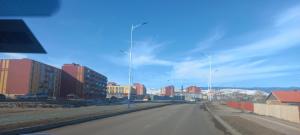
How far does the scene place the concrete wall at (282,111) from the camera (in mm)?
39544

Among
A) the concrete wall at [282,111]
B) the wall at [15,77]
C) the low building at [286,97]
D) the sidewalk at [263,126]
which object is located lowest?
the sidewalk at [263,126]

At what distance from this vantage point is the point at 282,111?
45188mm

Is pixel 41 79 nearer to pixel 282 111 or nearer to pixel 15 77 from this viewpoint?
pixel 15 77

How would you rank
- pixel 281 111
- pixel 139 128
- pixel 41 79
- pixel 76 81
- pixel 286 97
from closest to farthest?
1. pixel 139 128
2. pixel 281 111
3. pixel 286 97
4. pixel 41 79
5. pixel 76 81

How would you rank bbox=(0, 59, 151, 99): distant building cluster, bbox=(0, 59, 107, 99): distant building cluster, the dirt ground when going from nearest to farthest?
the dirt ground
bbox=(0, 59, 151, 99): distant building cluster
bbox=(0, 59, 107, 99): distant building cluster

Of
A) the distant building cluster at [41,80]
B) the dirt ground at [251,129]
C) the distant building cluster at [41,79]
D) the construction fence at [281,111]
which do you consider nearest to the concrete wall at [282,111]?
the construction fence at [281,111]

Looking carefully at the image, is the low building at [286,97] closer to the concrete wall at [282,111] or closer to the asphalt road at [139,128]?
the concrete wall at [282,111]

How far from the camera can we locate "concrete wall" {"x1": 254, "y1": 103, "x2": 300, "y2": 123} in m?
39.5

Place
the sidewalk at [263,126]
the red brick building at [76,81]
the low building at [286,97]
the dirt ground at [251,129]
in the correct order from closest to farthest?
the dirt ground at [251,129] → the sidewalk at [263,126] → the low building at [286,97] → the red brick building at [76,81]

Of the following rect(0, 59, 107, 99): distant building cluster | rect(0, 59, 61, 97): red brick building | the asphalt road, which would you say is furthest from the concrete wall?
rect(0, 59, 61, 97): red brick building

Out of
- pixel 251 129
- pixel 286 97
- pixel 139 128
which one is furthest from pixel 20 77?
pixel 251 129

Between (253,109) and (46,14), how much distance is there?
Result: 214ft

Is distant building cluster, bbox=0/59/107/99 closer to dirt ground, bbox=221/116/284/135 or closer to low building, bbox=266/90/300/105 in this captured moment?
low building, bbox=266/90/300/105

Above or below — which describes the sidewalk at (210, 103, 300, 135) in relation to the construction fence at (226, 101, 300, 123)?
below
